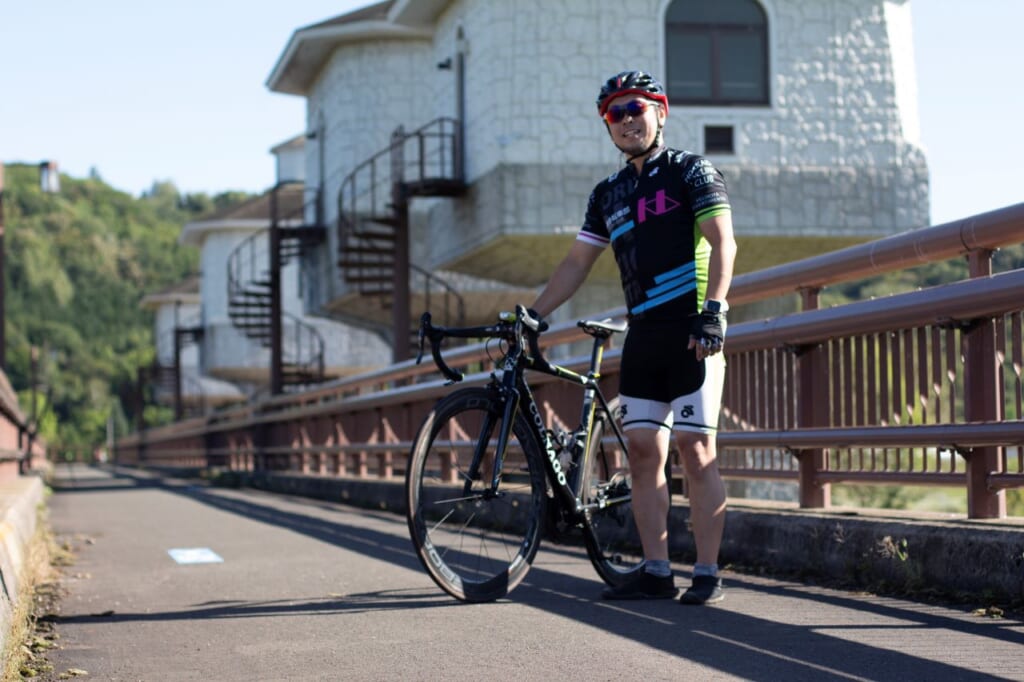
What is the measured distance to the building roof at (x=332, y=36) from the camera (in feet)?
116

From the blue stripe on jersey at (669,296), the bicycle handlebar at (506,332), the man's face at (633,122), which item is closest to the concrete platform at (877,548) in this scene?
the blue stripe on jersey at (669,296)

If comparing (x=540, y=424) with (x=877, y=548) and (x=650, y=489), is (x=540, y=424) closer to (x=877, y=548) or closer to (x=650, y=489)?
(x=650, y=489)

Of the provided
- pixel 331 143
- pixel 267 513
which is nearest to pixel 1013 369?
pixel 267 513

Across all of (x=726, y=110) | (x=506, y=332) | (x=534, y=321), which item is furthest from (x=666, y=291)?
(x=726, y=110)

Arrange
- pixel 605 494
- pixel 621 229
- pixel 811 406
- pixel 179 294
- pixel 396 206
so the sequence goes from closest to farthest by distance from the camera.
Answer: pixel 621 229, pixel 605 494, pixel 811 406, pixel 396 206, pixel 179 294

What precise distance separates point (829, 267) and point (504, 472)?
1776 millimetres

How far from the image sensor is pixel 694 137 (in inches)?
1032

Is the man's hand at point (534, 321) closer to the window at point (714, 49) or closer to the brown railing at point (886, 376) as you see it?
the brown railing at point (886, 376)

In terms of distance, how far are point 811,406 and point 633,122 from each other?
6.13 feet

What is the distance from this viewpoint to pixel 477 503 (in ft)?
21.9

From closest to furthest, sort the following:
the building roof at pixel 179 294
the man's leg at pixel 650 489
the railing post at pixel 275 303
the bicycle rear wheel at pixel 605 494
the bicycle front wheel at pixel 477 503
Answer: the bicycle front wheel at pixel 477 503
the man's leg at pixel 650 489
the bicycle rear wheel at pixel 605 494
the railing post at pixel 275 303
the building roof at pixel 179 294

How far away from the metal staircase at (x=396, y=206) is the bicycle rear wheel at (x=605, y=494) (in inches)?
827

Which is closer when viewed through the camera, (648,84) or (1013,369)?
(1013,369)

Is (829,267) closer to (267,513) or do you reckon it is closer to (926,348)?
(926,348)
